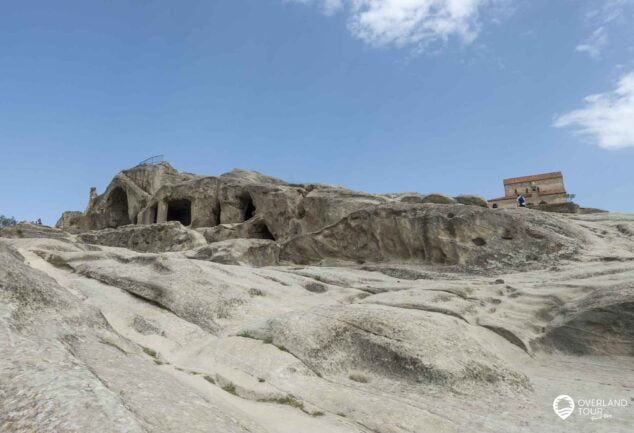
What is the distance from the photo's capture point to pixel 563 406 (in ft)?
21.5

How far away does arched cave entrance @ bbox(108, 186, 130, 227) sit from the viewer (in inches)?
1900

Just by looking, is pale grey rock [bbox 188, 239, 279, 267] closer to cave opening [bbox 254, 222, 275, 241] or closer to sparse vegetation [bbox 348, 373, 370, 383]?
cave opening [bbox 254, 222, 275, 241]

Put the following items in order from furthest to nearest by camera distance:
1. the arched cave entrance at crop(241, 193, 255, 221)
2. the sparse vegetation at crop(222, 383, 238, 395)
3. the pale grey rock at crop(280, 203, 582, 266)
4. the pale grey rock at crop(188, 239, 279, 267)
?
1. the arched cave entrance at crop(241, 193, 255, 221)
2. the pale grey rock at crop(188, 239, 279, 267)
3. the pale grey rock at crop(280, 203, 582, 266)
4. the sparse vegetation at crop(222, 383, 238, 395)

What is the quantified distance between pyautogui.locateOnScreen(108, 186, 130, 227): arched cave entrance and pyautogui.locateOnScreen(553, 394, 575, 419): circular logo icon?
155ft

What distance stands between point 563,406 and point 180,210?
41.4m

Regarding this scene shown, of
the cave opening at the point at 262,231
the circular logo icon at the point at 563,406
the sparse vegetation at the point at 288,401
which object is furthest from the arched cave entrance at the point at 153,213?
the circular logo icon at the point at 563,406

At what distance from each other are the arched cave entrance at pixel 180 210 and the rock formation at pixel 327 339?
2707 cm

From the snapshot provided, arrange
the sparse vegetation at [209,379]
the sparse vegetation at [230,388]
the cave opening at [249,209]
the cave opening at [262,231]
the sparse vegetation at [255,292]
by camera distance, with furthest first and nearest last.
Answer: the cave opening at [249,209] → the cave opening at [262,231] → the sparse vegetation at [255,292] → the sparse vegetation at [209,379] → the sparse vegetation at [230,388]

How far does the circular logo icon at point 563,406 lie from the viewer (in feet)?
20.5

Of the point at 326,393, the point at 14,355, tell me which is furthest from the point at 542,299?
the point at 14,355

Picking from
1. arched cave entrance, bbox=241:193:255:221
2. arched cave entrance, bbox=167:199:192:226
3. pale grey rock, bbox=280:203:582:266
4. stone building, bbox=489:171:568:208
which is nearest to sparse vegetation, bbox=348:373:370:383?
pale grey rock, bbox=280:203:582:266

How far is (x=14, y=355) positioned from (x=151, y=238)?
25.0 meters

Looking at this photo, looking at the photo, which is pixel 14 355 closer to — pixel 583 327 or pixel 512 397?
pixel 512 397

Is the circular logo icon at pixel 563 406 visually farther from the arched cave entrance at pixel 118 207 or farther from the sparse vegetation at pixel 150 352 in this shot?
the arched cave entrance at pixel 118 207
